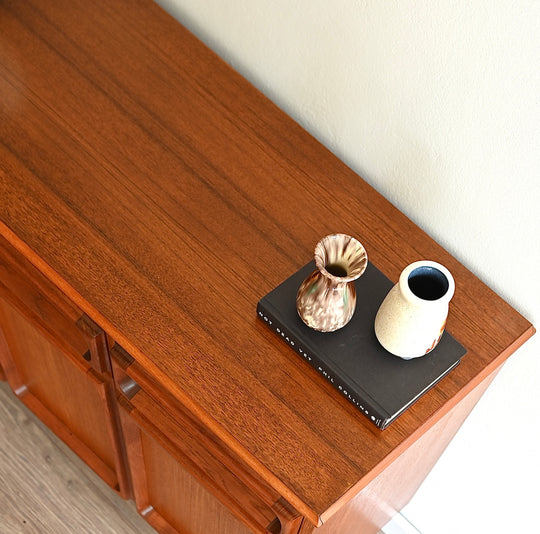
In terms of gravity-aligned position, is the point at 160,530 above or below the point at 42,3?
below

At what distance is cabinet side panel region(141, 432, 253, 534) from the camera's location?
961 mm

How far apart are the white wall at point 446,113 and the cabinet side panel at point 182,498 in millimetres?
347

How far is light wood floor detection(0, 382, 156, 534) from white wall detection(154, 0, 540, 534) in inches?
25.5

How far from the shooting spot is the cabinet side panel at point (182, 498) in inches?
37.9

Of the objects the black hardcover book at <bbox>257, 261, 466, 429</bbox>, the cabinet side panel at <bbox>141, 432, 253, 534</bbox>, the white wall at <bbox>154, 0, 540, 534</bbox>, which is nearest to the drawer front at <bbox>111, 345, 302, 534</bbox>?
the cabinet side panel at <bbox>141, 432, 253, 534</bbox>

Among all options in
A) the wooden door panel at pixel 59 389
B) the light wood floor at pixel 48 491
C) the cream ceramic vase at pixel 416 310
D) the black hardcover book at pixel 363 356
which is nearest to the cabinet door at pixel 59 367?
the wooden door panel at pixel 59 389

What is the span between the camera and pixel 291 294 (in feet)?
2.63

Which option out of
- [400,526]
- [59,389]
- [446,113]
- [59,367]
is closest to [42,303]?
[59,367]

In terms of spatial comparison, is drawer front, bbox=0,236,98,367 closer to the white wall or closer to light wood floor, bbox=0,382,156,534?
the white wall

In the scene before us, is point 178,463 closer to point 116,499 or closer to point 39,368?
point 39,368

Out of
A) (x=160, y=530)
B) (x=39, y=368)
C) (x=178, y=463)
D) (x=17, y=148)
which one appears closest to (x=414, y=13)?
(x=17, y=148)

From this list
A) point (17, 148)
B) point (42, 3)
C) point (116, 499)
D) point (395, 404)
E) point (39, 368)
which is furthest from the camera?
point (116, 499)

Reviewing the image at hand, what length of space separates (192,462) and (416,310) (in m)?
0.34

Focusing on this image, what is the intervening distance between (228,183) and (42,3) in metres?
0.37
